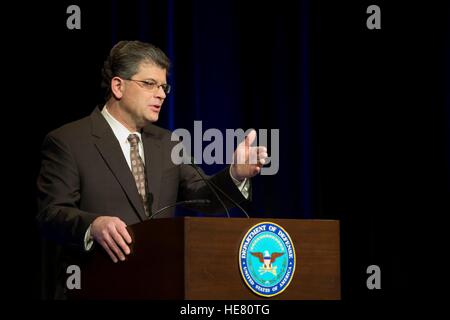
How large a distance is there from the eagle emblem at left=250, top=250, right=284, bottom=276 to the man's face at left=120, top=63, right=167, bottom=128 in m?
0.85

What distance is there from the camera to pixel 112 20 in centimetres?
339

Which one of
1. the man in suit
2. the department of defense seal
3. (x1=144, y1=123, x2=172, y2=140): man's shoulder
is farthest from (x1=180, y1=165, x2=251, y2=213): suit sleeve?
the department of defense seal

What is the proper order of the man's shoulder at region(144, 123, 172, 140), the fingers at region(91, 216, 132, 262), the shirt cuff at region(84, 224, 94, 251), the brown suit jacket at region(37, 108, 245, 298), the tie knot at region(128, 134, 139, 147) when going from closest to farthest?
the fingers at region(91, 216, 132, 262), the shirt cuff at region(84, 224, 94, 251), the brown suit jacket at region(37, 108, 245, 298), the tie knot at region(128, 134, 139, 147), the man's shoulder at region(144, 123, 172, 140)

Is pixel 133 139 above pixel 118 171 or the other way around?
above

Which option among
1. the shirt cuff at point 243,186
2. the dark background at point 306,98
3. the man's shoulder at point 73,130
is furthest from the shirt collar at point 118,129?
the dark background at point 306,98

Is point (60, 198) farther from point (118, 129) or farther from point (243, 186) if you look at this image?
point (243, 186)

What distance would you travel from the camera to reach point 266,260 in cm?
190

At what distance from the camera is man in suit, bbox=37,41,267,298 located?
2.14 m

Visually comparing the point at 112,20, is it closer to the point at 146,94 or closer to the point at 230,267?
the point at 146,94

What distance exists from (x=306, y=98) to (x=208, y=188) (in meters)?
1.41

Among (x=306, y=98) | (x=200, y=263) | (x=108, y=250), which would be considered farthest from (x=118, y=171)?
(x=306, y=98)

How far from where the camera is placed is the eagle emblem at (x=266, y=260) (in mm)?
1891

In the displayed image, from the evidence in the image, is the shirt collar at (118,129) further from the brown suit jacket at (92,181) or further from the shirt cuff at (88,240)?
the shirt cuff at (88,240)

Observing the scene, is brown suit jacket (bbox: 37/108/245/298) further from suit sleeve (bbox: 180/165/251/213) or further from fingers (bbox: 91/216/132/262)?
fingers (bbox: 91/216/132/262)
